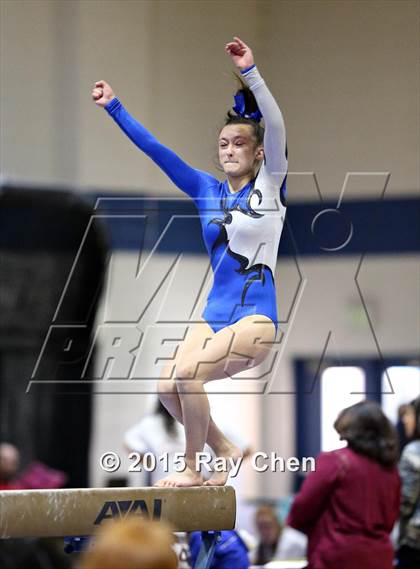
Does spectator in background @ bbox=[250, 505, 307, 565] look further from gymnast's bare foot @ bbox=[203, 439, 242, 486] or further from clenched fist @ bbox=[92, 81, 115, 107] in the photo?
clenched fist @ bbox=[92, 81, 115, 107]

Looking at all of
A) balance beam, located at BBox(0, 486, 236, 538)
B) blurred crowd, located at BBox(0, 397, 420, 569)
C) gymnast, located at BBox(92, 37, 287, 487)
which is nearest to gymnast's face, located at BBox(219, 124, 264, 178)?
gymnast, located at BBox(92, 37, 287, 487)

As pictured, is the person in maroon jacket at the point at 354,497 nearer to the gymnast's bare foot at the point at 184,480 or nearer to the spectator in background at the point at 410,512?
the spectator in background at the point at 410,512

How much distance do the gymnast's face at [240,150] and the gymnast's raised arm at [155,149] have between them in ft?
0.53

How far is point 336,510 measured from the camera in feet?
14.0

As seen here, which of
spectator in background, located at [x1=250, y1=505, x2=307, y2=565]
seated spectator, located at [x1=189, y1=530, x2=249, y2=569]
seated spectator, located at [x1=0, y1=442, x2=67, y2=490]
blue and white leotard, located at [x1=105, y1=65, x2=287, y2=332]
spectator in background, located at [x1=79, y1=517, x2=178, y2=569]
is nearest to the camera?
spectator in background, located at [x1=79, y1=517, x2=178, y2=569]

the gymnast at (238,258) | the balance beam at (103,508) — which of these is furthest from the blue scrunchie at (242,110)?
the balance beam at (103,508)

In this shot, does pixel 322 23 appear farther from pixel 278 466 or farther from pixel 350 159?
pixel 278 466

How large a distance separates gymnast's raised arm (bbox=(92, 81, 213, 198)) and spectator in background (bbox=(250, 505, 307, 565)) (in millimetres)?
3080

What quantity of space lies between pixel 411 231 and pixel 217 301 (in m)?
1.89

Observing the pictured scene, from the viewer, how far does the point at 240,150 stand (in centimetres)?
347

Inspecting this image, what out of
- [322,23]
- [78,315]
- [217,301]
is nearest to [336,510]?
[217,301]

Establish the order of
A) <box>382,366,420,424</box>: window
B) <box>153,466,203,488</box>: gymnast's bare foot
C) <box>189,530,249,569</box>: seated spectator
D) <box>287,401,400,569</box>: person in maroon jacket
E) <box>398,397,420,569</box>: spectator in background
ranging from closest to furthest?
<box>153,466,203,488</box>: gymnast's bare foot → <box>287,401,400,569</box>: person in maroon jacket → <box>189,530,249,569</box>: seated spectator → <box>398,397,420,569</box>: spectator in background → <box>382,366,420,424</box>: window

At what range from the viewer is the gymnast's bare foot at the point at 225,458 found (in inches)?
142

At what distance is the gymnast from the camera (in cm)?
338
